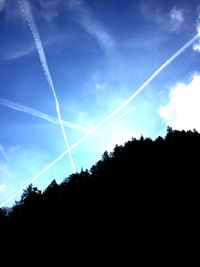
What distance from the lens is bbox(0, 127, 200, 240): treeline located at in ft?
74.2

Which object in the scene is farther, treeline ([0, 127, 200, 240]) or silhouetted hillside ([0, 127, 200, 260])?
treeline ([0, 127, 200, 240])

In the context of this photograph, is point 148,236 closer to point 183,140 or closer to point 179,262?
point 179,262

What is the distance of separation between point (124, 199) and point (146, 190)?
5209mm

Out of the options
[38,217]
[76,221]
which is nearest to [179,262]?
[76,221]

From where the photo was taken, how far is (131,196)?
30.1 meters

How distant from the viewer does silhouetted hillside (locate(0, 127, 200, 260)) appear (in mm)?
20297

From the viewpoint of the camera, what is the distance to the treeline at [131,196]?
22625 millimetres

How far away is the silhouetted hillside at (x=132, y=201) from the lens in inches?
799

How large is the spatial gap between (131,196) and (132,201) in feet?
6.02

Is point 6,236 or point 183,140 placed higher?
point 183,140

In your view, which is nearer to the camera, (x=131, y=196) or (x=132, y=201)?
(x=132, y=201)

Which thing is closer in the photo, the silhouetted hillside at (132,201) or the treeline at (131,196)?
the silhouetted hillside at (132,201)

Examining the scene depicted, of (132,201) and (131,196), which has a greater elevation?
(131,196)

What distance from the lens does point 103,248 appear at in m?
18.2
